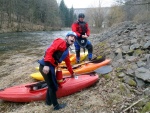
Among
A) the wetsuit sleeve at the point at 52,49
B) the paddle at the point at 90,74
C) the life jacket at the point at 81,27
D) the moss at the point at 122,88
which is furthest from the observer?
the life jacket at the point at 81,27

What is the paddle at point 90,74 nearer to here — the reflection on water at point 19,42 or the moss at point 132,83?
the moss at point 132,83

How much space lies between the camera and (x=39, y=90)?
15.6ft

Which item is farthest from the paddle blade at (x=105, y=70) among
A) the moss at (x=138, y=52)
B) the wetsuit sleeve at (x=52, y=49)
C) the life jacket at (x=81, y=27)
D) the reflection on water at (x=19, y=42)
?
the reflection on water at (x=19, y=42)

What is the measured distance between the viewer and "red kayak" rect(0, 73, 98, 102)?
471cm

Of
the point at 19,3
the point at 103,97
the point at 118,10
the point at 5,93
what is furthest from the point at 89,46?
the point at 19,3

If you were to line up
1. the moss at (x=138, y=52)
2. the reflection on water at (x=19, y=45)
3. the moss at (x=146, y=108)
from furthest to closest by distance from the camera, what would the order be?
1. the reflection on water at (x=19, y=45)
2. the moss at (x=138, y=52)
3. the moss at (x=146, y=108)

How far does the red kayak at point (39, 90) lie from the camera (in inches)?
185

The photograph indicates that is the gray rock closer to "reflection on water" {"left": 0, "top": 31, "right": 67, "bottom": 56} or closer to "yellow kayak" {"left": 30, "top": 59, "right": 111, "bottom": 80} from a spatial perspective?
"yellow kayak" {"left": 30, "top": 59, "right": 111, "bottom": 80}

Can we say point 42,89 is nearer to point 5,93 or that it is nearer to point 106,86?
point 5,93

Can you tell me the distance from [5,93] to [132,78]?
343 centimetres

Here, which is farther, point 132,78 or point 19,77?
point 19,77

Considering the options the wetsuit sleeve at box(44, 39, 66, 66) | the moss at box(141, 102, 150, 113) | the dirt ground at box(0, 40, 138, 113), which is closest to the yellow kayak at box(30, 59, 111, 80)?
the dirt ground at box(0, 40, 138, 113)

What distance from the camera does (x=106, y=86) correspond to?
15.6ft

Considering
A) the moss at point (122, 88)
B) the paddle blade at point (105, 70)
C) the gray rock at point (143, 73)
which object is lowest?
the moss at point (122, 88)
